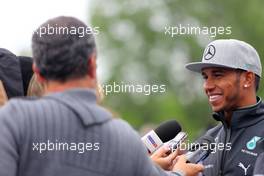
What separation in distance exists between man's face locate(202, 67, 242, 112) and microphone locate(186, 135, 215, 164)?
0.26m

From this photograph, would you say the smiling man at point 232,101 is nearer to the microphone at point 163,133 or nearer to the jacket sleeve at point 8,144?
the microphone at point 163,133

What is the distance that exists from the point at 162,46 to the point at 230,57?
108 ft

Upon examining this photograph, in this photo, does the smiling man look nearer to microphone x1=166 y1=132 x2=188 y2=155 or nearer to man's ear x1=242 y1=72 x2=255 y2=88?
man's ear x1=242 y1=72 x2=255 y2=88

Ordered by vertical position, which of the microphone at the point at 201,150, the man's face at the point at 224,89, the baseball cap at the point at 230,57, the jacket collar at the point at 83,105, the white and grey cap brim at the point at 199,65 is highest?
the jacket collar at the point at 83,105

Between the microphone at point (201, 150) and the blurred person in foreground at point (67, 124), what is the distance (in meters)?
A: 1.45

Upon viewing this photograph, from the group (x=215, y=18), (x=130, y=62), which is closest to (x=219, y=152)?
(x=215, y=18)

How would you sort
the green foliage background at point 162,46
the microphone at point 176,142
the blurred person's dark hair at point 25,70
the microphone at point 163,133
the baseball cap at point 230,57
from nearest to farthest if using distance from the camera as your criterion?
the microphone at point 176,142, the microphone at point 163,133, the blurred person's dark hair at point 25,70, the baseball cap at point 230,57, the green foliage background at point 162,46

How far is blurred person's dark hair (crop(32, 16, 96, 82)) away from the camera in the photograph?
4855 mm

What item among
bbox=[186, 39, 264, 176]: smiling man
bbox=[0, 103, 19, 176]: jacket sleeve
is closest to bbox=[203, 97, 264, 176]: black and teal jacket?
bbox=[186, 39, 264, 176]: smiling man

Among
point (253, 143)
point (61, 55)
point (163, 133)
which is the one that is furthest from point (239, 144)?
point (61, 55)

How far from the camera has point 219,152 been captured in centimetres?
681

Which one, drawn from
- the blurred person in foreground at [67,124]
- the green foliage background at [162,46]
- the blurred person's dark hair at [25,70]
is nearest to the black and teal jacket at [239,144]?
the blurred person's dark hair at [25,70]

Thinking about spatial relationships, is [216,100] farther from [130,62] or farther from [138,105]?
[130,62]

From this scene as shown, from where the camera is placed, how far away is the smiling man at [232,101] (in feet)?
22.1
